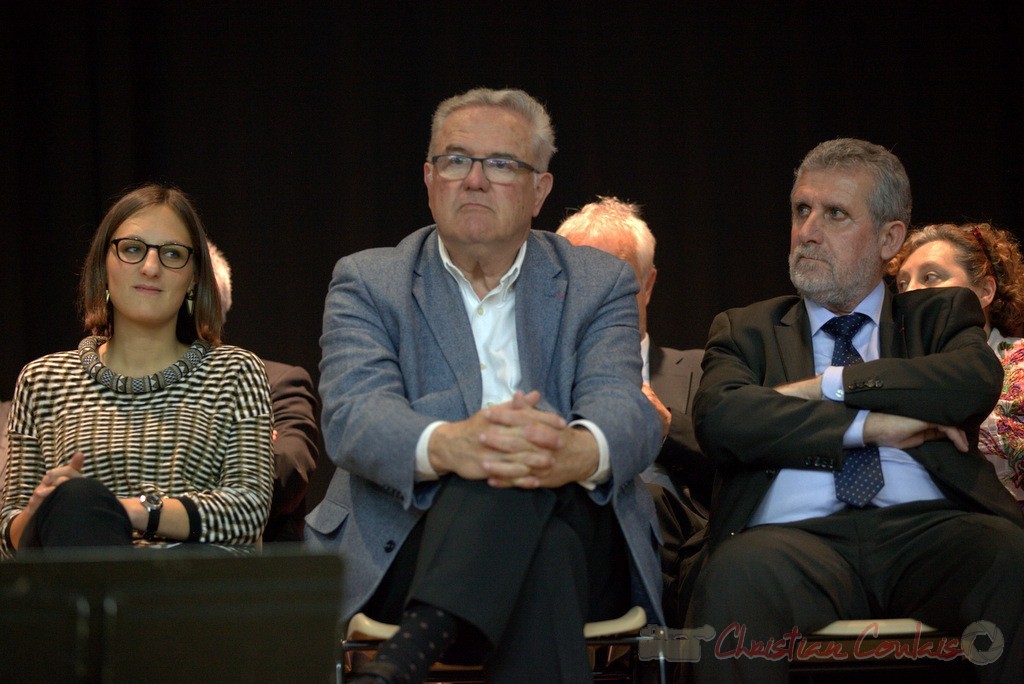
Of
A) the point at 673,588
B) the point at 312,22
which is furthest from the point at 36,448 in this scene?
the point at 312,22

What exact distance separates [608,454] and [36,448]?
1.31 metres

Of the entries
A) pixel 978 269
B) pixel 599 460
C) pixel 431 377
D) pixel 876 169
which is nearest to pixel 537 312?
pixel 431 377

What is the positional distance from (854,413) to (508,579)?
0.97m

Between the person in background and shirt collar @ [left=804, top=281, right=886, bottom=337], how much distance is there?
1387 millimetres

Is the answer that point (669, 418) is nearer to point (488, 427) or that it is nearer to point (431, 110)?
point (488, 427)

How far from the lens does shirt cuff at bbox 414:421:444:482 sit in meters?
2.13

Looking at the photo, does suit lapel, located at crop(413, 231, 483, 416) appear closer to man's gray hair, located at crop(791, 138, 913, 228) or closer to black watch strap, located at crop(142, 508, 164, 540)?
black watch strap, located at crop(142, 508, 164, 540)

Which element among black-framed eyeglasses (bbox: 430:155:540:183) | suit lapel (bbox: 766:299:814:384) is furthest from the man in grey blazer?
suit lapel (bbox: 766:299:814:384)

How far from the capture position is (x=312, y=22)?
13.4 feet

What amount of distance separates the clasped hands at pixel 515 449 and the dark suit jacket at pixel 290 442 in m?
0.93

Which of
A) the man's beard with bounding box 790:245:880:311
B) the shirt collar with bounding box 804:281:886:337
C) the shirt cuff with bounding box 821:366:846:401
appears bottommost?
the shirt cuff with bounding box 821:366:846:401

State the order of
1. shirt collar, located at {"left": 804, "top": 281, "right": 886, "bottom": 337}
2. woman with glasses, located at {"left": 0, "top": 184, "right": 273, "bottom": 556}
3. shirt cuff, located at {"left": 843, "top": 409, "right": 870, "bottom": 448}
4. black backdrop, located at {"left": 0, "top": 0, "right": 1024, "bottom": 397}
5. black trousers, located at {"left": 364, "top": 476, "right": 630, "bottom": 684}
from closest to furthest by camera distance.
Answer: black trousers, located at {"left": 364, "top": 476, "right": 630, "bottom": 684}
woman with glasses, located at {"left": 0, "top": 184, "right": 273, "bottom": 556}
shirt cuff, located at {"left": 843, "top": 409, "right": 870, "bottom": 448}
shirt collar, located at {"left": 804, "top": 281, "right": 886, "bottom": 337}
black backdrop, located at {"left": 0, "top": 0, "right": 1024, "bottom": 397}

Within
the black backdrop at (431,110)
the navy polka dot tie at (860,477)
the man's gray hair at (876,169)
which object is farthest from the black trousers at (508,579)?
the black backdrop at (431,110)

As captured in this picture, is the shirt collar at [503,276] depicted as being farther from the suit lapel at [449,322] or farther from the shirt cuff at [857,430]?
the shirt cuff at [857,430]
